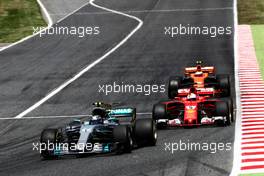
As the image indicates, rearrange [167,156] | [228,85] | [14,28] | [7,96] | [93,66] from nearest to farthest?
[167,156]
[228,85]
[7,96]
[93,66]
[14,28]

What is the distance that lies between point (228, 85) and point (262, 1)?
100 ft

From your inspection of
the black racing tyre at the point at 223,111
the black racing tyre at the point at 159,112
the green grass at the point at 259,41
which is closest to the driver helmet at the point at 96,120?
the black racing tyre at the point at 159,112

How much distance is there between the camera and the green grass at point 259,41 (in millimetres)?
32906

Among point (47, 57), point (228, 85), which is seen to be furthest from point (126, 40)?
point (228, 85)

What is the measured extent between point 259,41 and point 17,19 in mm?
19841

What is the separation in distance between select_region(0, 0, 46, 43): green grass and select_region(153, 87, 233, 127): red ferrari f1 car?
26.4 metres

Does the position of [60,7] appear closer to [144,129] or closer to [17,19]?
[17,19]

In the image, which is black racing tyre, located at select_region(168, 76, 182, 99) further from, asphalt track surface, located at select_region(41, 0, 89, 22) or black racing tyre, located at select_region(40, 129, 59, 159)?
asphalt track surface, located at select_region(41, 0, 89, 22)

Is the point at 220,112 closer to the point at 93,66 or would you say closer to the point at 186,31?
the point at 93,66

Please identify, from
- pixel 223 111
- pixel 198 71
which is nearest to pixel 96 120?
pixel 223 111

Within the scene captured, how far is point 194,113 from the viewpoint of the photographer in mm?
19609

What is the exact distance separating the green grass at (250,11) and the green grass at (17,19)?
13549 millimetres

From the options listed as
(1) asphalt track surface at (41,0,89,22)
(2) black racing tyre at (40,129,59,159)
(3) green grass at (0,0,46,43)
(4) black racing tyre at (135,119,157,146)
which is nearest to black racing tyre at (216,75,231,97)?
(4) black racing tyre at (135,119,157,146)

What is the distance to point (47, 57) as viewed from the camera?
125 ft
